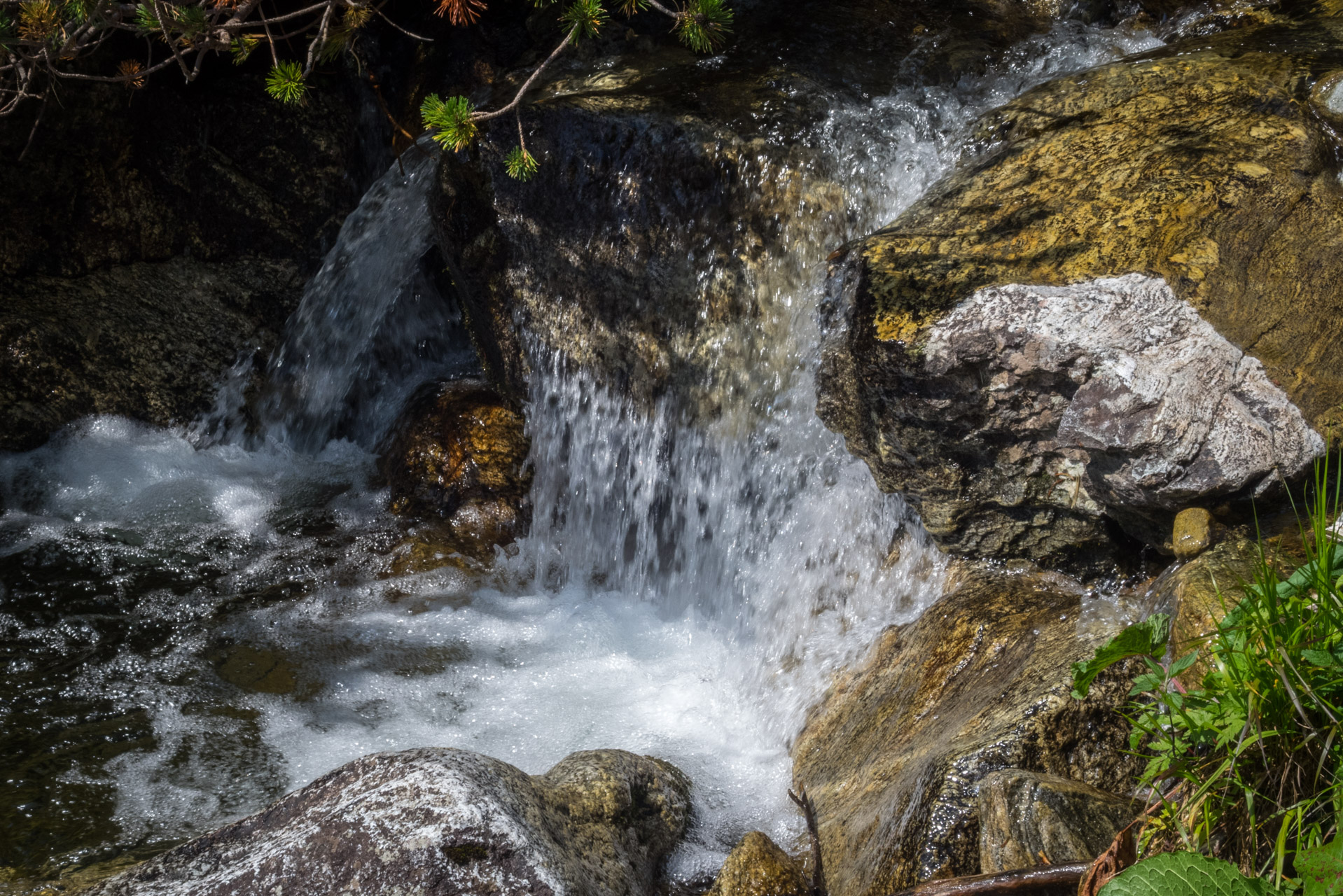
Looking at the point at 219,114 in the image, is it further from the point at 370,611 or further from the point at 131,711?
the point at 131,711

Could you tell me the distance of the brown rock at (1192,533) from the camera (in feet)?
9.79

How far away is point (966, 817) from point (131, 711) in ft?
12.8

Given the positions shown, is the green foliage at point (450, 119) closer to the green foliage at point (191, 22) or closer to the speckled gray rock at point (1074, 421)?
the green foliage at point (191, 22)

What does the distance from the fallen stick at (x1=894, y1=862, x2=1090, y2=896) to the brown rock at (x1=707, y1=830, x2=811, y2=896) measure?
0.99m

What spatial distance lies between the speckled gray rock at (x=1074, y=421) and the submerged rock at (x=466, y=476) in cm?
289

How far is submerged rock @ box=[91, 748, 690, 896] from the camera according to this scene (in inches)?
86.1

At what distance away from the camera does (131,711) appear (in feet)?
14.2

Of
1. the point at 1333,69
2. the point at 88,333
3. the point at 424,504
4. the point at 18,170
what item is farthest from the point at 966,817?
the point at 18,170

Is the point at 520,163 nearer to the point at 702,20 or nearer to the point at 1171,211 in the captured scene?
the point at 702,20

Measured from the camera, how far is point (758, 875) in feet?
9.22

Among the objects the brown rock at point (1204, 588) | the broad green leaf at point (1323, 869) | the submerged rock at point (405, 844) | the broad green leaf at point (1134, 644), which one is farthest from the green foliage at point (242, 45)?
the broad green leaf at point (1323, 869)

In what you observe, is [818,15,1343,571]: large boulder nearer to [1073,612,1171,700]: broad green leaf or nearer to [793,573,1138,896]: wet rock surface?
[793,573,1138,896]: wet rock surface

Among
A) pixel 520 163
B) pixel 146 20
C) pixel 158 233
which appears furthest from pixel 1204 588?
pixel 158 233

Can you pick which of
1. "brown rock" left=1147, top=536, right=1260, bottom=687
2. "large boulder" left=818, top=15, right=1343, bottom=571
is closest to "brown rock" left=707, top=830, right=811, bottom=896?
"brown rock" left=1147, top=536, right=1260, bottom=687
